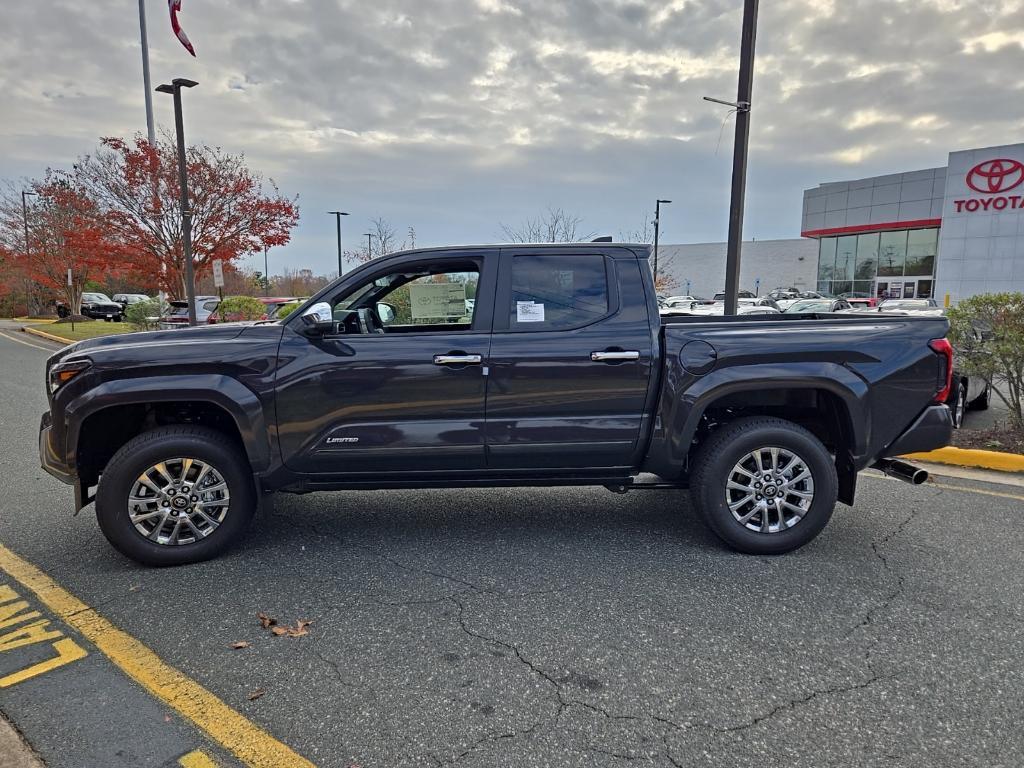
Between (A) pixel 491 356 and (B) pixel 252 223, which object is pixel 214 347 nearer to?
(A) pixel 491 356

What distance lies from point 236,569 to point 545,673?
206 cm

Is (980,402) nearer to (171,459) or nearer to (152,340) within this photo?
(171,459)

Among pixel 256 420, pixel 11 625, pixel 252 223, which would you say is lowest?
pixel 11 625

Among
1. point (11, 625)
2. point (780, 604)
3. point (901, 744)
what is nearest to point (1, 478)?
point (11, 625)

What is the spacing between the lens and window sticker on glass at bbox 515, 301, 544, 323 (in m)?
4.08

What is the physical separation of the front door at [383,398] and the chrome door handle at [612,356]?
66 centimetres

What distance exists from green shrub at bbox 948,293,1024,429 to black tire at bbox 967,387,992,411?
1.05m

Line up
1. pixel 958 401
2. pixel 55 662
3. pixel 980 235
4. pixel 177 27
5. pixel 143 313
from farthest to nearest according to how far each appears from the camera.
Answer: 1. pixel 980 235
2. pixel 143 313
3. pixel 177 27
4. pixel 958 401
5. pixel 55 662

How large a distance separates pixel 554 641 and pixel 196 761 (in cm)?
153

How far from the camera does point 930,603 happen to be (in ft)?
11.3

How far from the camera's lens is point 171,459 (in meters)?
3.87

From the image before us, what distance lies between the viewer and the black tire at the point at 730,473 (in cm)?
397

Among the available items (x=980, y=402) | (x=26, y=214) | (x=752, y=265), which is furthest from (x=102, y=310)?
(x=752, y=265)

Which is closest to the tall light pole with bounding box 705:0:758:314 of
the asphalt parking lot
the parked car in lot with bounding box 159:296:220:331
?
the asphalt parking lot
